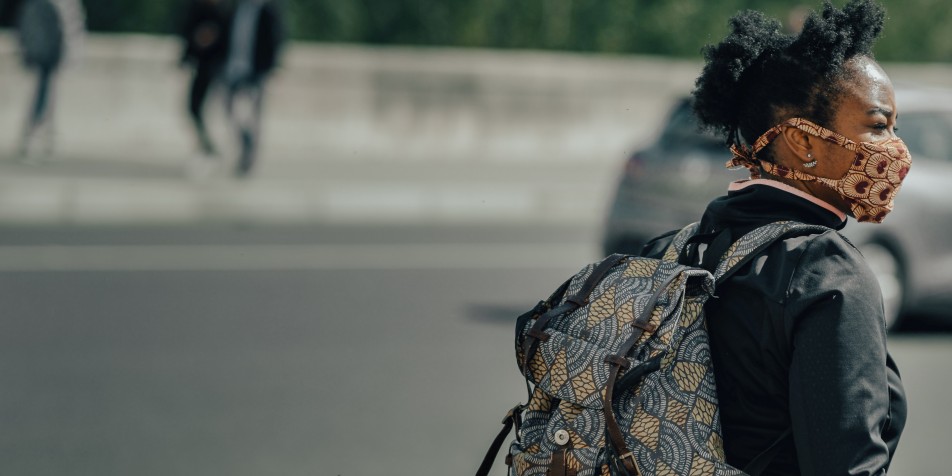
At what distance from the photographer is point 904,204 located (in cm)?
846

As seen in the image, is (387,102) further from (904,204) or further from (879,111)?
(879,111)

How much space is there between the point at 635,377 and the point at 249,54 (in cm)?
1286

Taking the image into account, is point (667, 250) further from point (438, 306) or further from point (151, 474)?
point (438, 306)

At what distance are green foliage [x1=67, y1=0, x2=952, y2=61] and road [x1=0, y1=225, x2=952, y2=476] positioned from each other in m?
6.36

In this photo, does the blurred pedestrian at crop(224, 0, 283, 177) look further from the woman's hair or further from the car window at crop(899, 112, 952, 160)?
the woman's hair

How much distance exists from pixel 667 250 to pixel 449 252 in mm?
9173

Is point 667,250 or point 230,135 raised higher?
point 667,250

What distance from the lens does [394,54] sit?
16.9m

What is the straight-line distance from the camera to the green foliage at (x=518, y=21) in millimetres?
16922

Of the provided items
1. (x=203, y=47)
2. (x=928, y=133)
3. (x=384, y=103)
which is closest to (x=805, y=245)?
(x=928, y=133)

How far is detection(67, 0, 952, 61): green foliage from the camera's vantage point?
16922mm

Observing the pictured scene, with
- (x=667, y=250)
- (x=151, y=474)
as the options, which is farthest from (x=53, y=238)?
(x=667, y=250)

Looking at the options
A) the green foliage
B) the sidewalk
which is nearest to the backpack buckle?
the sidewalk

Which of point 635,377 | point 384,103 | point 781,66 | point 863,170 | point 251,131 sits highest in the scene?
point 781,66
